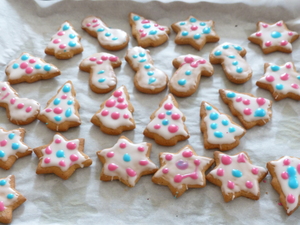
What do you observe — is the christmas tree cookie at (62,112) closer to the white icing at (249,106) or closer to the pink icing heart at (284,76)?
the white icing at (249,106)

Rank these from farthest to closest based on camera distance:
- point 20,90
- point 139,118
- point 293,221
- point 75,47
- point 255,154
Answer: point 75,47
point 20,90
point 139,118
point 255,154
point 293,221

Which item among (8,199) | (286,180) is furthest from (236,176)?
(8,199)

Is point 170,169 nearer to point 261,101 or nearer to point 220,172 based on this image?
point 220,172

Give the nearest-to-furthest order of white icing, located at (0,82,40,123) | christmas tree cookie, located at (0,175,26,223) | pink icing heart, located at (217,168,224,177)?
christmas tree cookie, located at (0,175,26,223), pink icing heart, located at (217,168,224,177), white icing, located at (0,82,40,123)

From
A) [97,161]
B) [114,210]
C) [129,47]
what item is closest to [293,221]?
[114,210]

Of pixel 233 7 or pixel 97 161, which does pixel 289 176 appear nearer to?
pixel 97 161

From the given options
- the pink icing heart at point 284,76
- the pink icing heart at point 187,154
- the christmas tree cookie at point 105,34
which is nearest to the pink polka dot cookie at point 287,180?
the pink icing heart at point 187,154

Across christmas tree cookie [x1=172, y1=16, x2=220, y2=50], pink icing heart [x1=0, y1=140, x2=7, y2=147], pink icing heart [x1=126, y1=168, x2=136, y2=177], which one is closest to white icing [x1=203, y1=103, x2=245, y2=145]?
pink icing heart [x1=126, y1=168, x2=136, y2=177]

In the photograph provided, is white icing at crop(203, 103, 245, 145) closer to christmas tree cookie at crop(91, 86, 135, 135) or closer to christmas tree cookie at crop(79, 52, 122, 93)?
christmas tree cookie at crop(91, 86, 135, 135)
